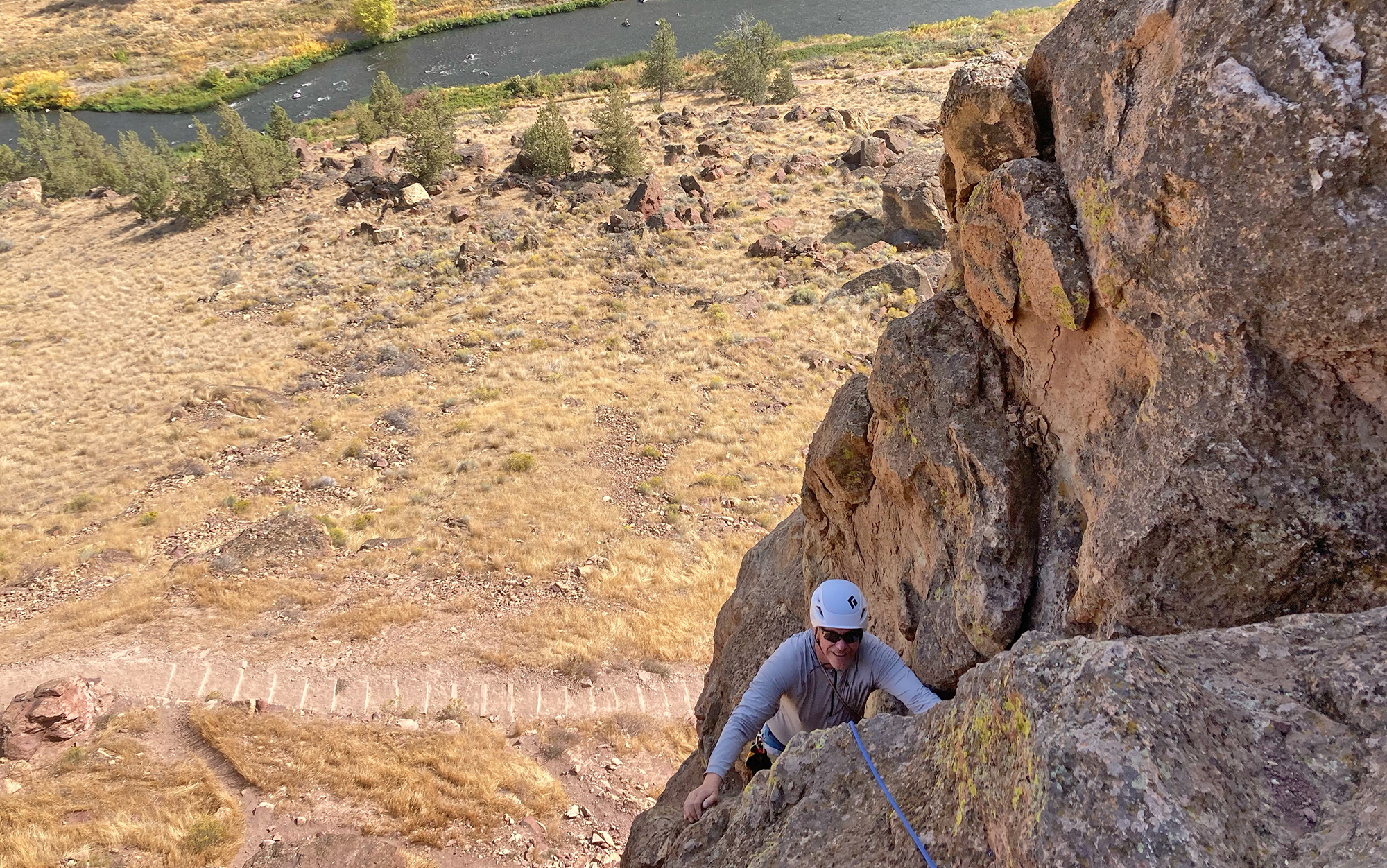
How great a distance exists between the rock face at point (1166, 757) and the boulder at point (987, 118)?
4.11 metres

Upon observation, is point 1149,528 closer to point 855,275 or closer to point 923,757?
point 923,757

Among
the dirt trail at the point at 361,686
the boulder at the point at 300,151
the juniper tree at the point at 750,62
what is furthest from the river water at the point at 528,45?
the dirt trail at the point at 361,686

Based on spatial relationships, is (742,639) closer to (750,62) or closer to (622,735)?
(622,735)

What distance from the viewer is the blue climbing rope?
3656 millimetres

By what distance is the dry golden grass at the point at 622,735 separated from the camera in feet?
40.8

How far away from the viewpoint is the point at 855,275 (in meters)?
31.0

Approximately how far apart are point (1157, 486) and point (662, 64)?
5732 cm

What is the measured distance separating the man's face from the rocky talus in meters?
0.44

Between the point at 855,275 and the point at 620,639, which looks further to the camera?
the point at 855,275

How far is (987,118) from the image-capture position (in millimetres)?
6367

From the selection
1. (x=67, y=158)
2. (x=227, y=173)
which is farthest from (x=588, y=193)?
(x=67, y=158)

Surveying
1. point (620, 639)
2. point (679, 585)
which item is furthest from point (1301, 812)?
point (679, 585)

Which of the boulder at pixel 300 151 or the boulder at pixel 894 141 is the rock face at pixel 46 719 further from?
the boulder at pixel 894 141

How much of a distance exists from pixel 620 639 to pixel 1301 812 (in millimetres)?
12956
